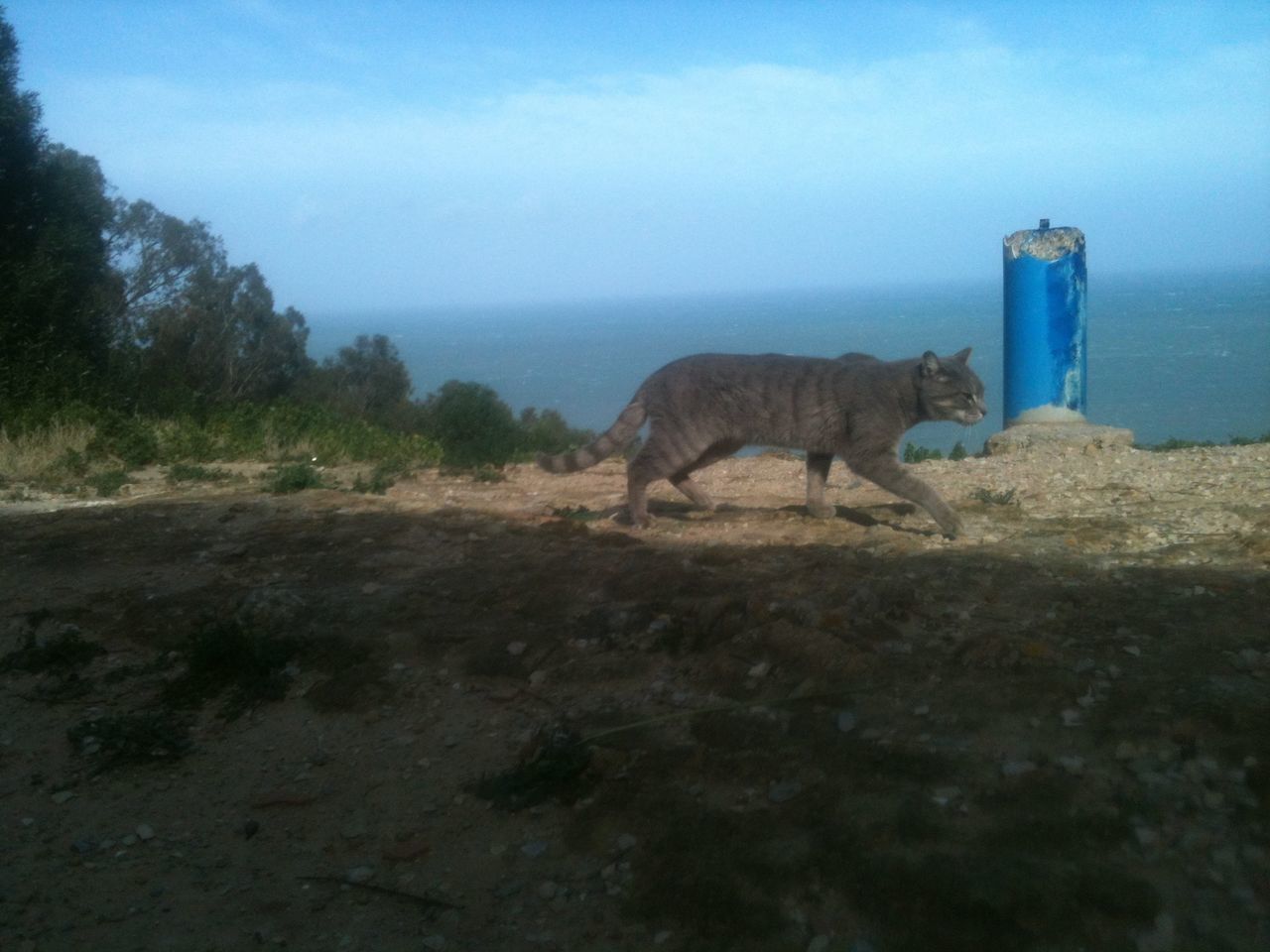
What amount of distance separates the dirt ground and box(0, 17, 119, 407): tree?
8.02 metres

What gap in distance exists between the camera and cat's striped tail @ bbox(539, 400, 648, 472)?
7.83 metres

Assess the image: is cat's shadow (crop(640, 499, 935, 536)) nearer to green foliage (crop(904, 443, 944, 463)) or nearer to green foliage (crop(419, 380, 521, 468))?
green foliage (crop(419, 380, 521, 468))

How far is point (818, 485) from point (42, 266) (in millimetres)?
11405

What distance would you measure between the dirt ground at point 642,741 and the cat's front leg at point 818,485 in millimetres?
909

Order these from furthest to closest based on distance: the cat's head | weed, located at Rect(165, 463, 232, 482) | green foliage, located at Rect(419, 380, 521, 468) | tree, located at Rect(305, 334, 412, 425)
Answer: tree, located at Rect(305, 334, 412, 425) → green foliage, located at Rect(419, 380, 521, 468) → weed, located at Rect(165, 463, 232, 482) → the cat's head

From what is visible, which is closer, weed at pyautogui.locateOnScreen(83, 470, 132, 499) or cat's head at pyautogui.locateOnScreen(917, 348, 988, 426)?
cat's head at pyautogui.locateOnScreen(917, 348, 988, 426)

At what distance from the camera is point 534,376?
2231 cm

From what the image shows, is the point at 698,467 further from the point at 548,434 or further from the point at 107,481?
the point at 107,481

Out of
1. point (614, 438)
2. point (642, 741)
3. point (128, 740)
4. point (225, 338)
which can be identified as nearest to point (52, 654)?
point (128, 740)

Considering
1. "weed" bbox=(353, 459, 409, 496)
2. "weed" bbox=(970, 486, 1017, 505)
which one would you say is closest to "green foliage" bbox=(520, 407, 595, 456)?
"weed" bbox=(353, 459, 409, 496)

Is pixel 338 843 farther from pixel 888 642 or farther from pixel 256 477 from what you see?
pixel 256 477

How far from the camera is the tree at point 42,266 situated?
13.3m

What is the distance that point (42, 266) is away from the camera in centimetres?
1359

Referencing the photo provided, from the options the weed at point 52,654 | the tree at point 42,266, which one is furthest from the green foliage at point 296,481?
the tree at point 42,266
